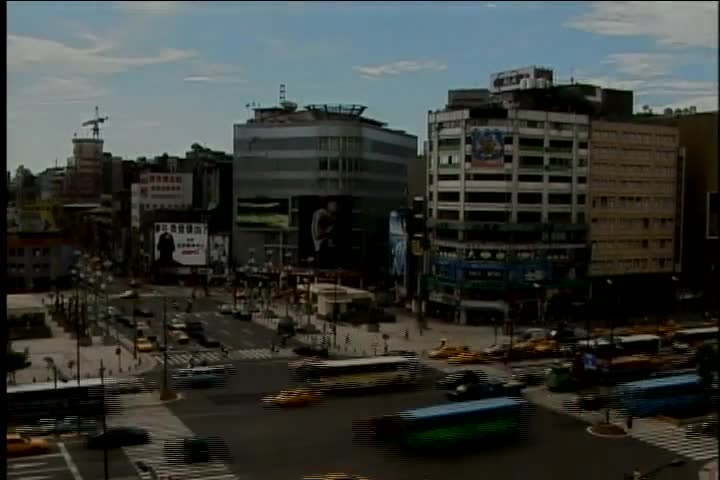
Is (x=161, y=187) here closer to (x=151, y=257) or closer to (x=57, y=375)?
(x=151, y=257)

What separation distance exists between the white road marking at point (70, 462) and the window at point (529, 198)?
5.33 meters

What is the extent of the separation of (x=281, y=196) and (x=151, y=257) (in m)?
1.88

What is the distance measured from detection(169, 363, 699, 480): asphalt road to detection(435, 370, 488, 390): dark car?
0.26m

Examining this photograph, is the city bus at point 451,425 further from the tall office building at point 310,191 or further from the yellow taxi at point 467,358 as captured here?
the tall office building at point 310,191

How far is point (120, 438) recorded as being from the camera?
374 centimetres

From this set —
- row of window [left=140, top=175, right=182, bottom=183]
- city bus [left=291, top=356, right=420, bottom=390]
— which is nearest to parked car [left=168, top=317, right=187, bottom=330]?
city bus [left=291, top=356, right=420, bottom=390]

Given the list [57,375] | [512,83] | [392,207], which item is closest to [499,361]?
[57,375]

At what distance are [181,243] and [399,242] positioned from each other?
111 inches

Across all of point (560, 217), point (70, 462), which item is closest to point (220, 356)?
point (70, 462)

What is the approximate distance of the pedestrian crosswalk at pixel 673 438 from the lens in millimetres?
3613

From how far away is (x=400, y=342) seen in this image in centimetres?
686

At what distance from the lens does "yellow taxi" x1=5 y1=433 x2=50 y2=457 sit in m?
3.59

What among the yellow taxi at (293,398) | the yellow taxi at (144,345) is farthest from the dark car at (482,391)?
the yellow taxi at (144,345)

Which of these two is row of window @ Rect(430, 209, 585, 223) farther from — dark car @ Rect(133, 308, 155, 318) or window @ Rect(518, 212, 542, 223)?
dark car @ Rect(133, 308, 155, 318)
